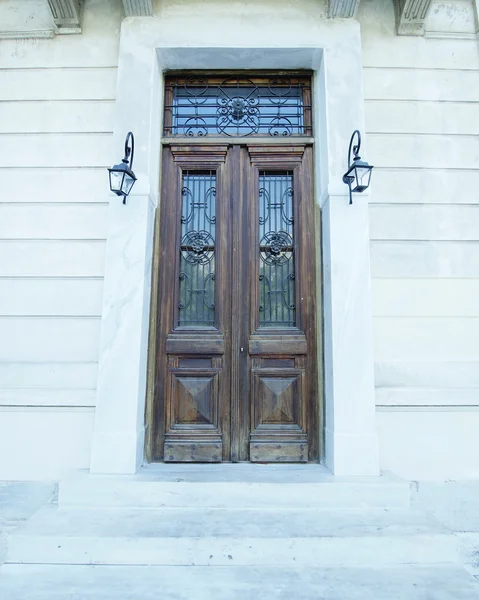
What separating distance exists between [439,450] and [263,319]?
1.93m

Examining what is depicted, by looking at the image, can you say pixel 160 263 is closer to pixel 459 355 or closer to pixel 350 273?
pixel 350 273

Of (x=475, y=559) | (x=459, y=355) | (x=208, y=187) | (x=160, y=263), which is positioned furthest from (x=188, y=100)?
(x=475, y=559)

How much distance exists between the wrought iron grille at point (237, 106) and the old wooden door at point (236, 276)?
10mm

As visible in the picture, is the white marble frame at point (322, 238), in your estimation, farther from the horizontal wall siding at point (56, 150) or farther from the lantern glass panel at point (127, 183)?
the horizontal wall siding at point (56, 150)

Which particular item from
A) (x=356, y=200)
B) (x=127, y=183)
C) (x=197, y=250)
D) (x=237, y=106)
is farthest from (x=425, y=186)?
(x=127, y=183)

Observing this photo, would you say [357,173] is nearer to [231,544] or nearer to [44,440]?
[231,544]

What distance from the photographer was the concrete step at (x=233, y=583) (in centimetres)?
231

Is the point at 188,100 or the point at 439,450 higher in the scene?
the point at 188,100

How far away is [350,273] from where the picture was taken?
356 cm

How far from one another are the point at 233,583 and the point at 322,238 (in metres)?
2.84

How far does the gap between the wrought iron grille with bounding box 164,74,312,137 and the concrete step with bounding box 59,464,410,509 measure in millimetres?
3261

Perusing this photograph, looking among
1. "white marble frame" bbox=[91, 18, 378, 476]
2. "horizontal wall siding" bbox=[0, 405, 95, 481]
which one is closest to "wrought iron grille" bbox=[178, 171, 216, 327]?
A: "white marble frame" bbox=[91, 18, 378, 476]

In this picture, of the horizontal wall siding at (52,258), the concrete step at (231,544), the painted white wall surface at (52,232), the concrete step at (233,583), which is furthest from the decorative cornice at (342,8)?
the concrete step at (233,583)

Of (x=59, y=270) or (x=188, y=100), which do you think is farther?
(x=188, y=100)
